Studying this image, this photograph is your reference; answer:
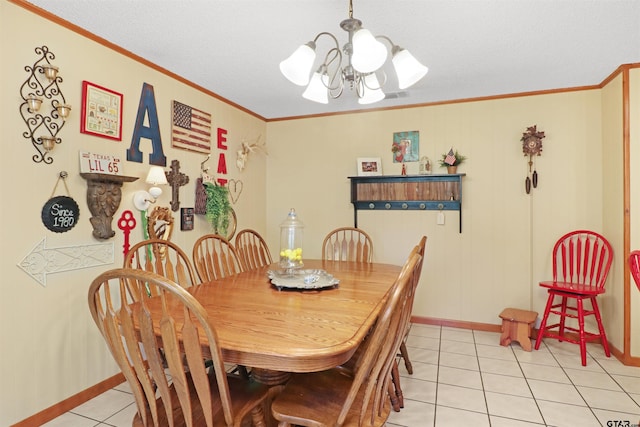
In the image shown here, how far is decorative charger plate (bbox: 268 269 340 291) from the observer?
1.90 meters

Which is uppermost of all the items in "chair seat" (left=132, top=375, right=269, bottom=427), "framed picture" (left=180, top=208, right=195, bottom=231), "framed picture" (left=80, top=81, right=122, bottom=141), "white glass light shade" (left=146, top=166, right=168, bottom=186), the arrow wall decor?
"framed picture" (left=80, top=81, right=122, bottom=141)

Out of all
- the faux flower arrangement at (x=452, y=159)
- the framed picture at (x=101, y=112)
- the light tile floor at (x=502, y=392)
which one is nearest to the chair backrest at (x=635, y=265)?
the light tile floor at (x=502, y=392)

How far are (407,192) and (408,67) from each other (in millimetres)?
2069

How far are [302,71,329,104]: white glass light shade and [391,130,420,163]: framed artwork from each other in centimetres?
186

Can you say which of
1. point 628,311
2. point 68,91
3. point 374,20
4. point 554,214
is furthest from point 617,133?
point 68,91

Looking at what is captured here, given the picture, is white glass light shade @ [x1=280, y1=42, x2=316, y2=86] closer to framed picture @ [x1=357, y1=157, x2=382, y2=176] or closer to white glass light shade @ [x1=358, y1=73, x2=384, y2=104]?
white glass light shade @ [x1=358, y1=73, x2=384, y2=104]

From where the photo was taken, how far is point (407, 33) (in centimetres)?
222

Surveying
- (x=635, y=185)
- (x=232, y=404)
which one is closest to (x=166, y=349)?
(x=232, y=404)

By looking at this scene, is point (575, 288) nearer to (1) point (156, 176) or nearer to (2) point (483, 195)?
(2) point (483, 195)

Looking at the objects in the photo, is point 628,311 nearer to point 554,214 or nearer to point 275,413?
point 554,214

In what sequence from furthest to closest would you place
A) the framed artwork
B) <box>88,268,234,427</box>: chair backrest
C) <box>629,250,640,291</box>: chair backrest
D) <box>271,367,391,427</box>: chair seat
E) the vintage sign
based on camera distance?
1. the framed artwork
2. the vintage sign
3. <box>629,250,640,291</box>: chair backrest
4. <box>271,367,391,427</box>: chair seat
5. <box>88,268,234,427</box>: chair backrest

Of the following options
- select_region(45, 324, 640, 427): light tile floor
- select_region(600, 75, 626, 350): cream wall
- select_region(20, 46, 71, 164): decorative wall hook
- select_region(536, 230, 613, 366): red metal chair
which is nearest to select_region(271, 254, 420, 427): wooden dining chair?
select_region(45, 324, 640, 427): light tile floor

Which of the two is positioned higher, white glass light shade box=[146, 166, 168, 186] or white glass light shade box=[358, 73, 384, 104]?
white glass light shade box=[358, 73, 384, 104]

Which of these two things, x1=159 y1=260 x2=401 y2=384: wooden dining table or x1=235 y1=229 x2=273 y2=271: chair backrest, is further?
x1=235 y1=229 x2=273 y2=271: chair backrest
